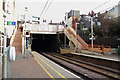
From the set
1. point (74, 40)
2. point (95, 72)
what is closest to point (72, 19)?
point (74, 40)

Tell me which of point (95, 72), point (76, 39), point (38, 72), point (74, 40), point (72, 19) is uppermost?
point (72, 19)

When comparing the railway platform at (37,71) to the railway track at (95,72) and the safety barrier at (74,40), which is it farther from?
the safety barrier at (74,40)

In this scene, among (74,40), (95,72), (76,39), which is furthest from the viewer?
(74,40)

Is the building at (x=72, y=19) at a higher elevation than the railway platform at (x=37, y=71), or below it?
higher

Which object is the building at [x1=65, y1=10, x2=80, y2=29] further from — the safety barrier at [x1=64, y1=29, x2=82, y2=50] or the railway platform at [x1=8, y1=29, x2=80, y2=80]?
the railway platform at [x1=8, y1=29, x2=80, y2=80]

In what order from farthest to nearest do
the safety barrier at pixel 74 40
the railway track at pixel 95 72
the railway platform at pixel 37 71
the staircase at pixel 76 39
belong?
the staircase at pixel 76 39, the safety barrier at pixel 74 40, the railway track at pixel 95 72, the railway platform at pixel 37 71

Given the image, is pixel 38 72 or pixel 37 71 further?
pixel 37 71

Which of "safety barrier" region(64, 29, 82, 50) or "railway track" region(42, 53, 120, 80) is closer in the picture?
"railway track" region(42, 53, 120, 80)

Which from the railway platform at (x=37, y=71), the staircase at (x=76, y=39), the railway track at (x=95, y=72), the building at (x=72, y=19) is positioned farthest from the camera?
the building at (x=72, y=19)

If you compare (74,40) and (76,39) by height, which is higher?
(76,39)

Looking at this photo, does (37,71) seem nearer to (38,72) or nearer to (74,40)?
(38,72)

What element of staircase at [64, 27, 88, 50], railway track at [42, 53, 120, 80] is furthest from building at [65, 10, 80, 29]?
railway track at [42, 53, 120, 80]

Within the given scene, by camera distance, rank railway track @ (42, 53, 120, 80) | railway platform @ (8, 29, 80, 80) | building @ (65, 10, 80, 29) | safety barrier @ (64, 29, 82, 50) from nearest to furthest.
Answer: railway platform @ (8, 29, 80, 80) < railway track @ (42, 53, 120, 80) < safety barrier @ (64, 29, 82, 50) < building @ (65, 10, 80, 29)

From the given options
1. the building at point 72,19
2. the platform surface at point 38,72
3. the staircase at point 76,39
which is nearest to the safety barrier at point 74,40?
the staircase at point 76,39
